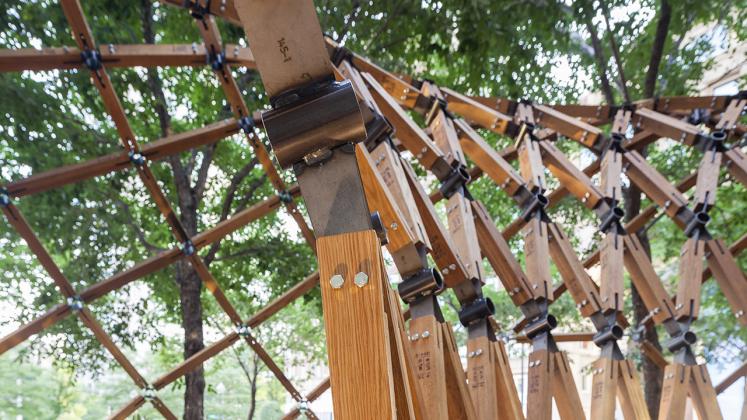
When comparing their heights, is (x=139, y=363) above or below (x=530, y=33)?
above

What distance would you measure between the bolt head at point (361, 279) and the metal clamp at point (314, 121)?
291 millimetres

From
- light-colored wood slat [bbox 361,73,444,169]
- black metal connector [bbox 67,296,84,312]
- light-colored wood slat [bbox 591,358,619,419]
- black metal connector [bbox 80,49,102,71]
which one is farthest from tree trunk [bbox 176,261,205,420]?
light-colored wood slat [bbox 361,73,444,169]

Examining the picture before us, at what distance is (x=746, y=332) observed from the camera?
12.0 m

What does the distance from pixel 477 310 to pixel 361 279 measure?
2332 mm

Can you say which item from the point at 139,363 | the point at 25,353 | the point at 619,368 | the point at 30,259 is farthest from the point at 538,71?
the point at 139,363

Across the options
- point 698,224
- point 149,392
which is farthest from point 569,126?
point 149,392

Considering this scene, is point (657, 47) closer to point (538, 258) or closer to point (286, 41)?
point (538, 258)

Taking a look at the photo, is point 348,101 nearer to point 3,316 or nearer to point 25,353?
point 3,316

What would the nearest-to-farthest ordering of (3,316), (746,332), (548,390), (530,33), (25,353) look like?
(548,390)
(530,33)
(3,316)
(25,353)
(746,332)

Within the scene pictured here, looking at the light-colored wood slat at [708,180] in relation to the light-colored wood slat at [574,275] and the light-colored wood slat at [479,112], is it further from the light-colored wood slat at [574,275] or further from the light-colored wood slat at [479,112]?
the light-colored wood slat at [479,112]

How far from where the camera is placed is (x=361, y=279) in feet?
5.22

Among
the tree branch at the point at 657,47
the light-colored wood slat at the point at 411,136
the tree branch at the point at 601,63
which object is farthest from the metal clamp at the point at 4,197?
the tree branch at the point at 657,47

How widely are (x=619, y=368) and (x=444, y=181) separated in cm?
242

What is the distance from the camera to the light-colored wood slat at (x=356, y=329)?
1.52 metres
